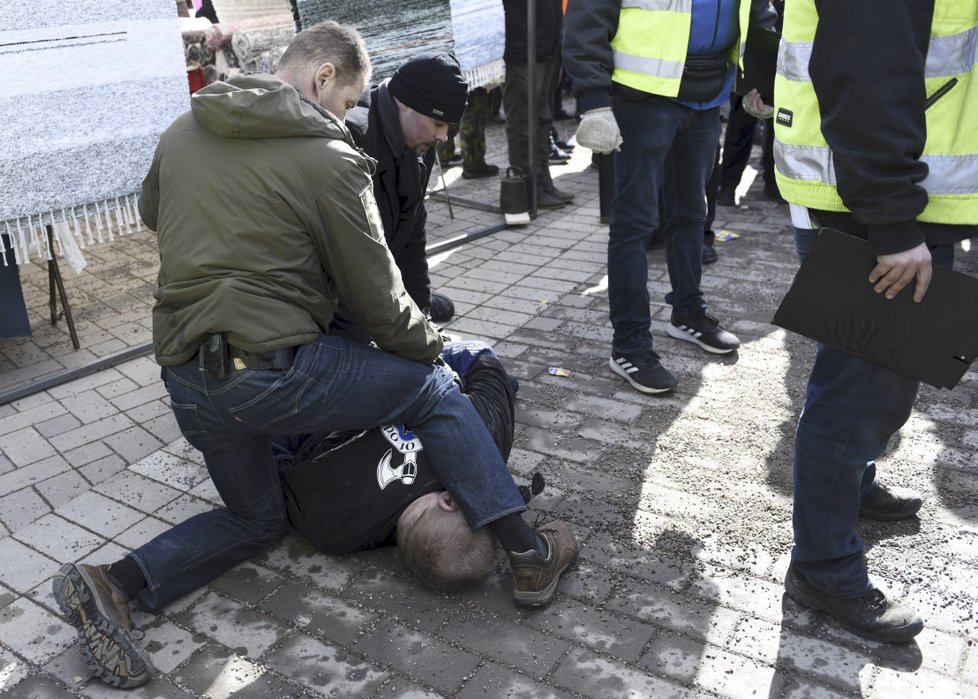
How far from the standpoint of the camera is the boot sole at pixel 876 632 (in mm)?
2385

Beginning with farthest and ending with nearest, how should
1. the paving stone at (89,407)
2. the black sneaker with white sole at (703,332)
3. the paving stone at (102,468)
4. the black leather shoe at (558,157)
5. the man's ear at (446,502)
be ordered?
the black leather shoe at (558,157)
the black sneaker with white sole at (703,332)
the paving stone at (89,407)
the paving stone at (102,468)
the man's ear at (446,502)

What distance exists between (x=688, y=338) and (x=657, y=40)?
141 cm

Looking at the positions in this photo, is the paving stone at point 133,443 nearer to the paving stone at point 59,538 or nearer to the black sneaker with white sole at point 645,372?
the paving stone at point 59,538

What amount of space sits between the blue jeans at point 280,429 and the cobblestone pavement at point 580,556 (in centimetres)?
15

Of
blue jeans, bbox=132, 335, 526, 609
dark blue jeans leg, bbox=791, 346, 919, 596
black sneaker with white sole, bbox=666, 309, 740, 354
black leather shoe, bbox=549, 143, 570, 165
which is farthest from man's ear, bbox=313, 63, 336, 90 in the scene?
black leather shoe, bbox=549, 143, 570, 165

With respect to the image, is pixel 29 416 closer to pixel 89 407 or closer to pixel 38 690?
pixel 89 407

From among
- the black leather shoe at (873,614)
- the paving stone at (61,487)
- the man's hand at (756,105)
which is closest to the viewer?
the black leather shoe at (873,614)

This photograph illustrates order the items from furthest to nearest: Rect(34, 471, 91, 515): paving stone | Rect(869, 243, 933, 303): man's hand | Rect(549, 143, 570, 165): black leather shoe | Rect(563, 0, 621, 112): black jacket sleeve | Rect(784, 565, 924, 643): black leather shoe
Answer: Rect(549, 143, 570, 165): black leather shoe → Rect(563, 0, 621, 112): black jacket sleeve → Rect(34, 471, 91, 515): paving stone → Rect(784, 565, 924, 643): black leather shoe → Rect(869, 243, 933, 303): man's hand

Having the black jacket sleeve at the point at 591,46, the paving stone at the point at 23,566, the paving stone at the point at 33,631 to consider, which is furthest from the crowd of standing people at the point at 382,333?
the black jacket sleeve at the point at 591,46

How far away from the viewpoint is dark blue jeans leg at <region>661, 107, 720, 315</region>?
13.0 ft

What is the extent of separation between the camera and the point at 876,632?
7.89 ft

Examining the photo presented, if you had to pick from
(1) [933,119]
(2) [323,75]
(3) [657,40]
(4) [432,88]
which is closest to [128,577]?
(2) [323,75]

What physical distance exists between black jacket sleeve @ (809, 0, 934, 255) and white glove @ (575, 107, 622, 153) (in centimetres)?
158

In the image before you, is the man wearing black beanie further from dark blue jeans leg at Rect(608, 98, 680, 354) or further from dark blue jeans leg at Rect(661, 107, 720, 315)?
dark blue jeans leg at Rect(661, 107, 720, 315)
